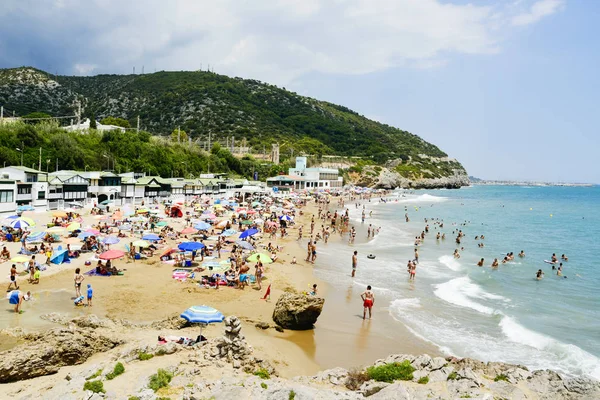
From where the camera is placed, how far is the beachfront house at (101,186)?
41.6 meters

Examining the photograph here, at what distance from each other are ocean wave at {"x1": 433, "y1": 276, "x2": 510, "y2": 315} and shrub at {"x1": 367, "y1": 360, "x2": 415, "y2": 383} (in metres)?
9.66

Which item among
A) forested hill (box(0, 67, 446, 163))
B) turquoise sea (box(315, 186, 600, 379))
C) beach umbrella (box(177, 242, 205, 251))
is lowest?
turquoise sea (box(315, 186, 600, 379))

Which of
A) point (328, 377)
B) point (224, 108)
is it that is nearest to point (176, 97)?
point (224, 108)

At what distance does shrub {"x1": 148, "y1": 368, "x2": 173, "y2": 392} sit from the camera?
24.3 feet

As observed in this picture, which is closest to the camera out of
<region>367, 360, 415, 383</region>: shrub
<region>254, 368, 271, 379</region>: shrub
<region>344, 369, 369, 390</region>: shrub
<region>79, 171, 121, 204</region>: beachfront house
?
<region>254, 368, 271, 379</region>: shrub

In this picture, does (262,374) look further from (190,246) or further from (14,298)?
→ (190,246)

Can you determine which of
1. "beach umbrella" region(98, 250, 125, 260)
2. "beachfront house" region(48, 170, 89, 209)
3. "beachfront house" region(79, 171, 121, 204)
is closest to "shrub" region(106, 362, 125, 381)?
"beach umbrella" region(98, 250, 125, 260)

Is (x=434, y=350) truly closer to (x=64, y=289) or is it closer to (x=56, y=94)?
(x=64, y=289)

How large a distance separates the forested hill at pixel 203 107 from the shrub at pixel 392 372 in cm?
10972

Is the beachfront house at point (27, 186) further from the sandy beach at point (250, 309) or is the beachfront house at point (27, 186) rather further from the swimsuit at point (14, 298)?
the swimsuit at point (14, 298)

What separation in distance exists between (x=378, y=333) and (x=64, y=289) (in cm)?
1223

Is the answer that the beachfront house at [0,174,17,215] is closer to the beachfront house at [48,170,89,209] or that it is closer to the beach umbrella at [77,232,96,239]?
the beachfront house at [48,170,89,209]

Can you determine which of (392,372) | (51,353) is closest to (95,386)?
(51,353)

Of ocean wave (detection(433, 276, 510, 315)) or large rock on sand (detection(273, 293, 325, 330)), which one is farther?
ocean wave (detection(433, 276, 510, 315))
